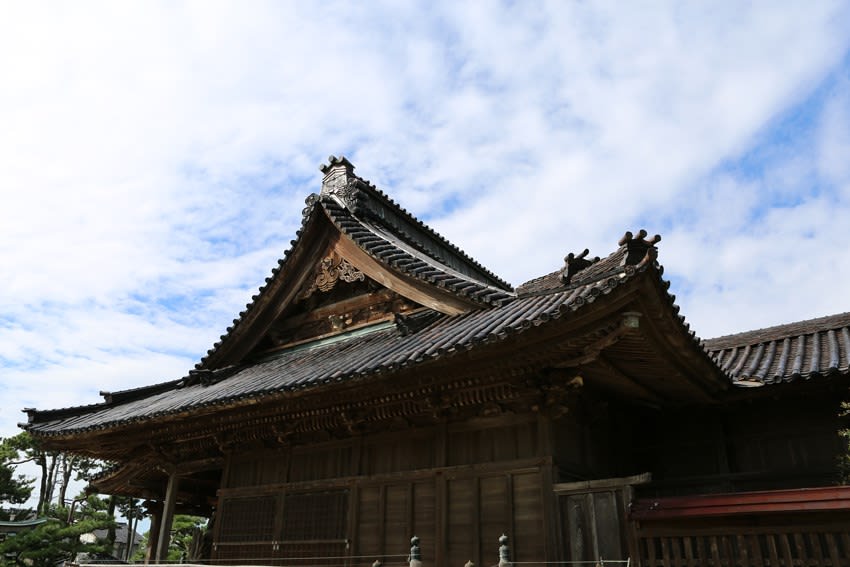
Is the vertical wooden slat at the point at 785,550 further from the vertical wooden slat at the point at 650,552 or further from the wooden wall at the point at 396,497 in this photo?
the wooden wall at the point at 396,497

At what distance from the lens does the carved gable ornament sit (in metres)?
11.8

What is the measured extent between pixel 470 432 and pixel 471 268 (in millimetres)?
11222

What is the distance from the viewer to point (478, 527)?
26.3ft

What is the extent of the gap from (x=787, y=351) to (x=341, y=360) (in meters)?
7.04

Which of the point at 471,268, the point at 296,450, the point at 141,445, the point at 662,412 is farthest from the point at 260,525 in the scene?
the point at 471,268

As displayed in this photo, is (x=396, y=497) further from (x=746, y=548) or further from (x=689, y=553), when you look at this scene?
(x=746, y=548)

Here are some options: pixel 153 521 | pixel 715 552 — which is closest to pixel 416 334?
pixel 715 552

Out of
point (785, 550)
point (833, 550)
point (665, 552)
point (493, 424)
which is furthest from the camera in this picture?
point (493, 424)

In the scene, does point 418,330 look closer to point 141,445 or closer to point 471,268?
point 141,445


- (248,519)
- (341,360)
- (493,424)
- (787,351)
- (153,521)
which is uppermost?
(787,351)

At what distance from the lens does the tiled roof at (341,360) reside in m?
7.01

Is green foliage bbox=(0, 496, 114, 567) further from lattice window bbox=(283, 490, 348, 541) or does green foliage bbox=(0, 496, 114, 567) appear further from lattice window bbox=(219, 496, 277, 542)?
lattice window bbox=(283, 490, 348, 541)

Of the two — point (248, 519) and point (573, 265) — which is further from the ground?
point (573, 265)

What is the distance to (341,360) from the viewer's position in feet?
32.0
